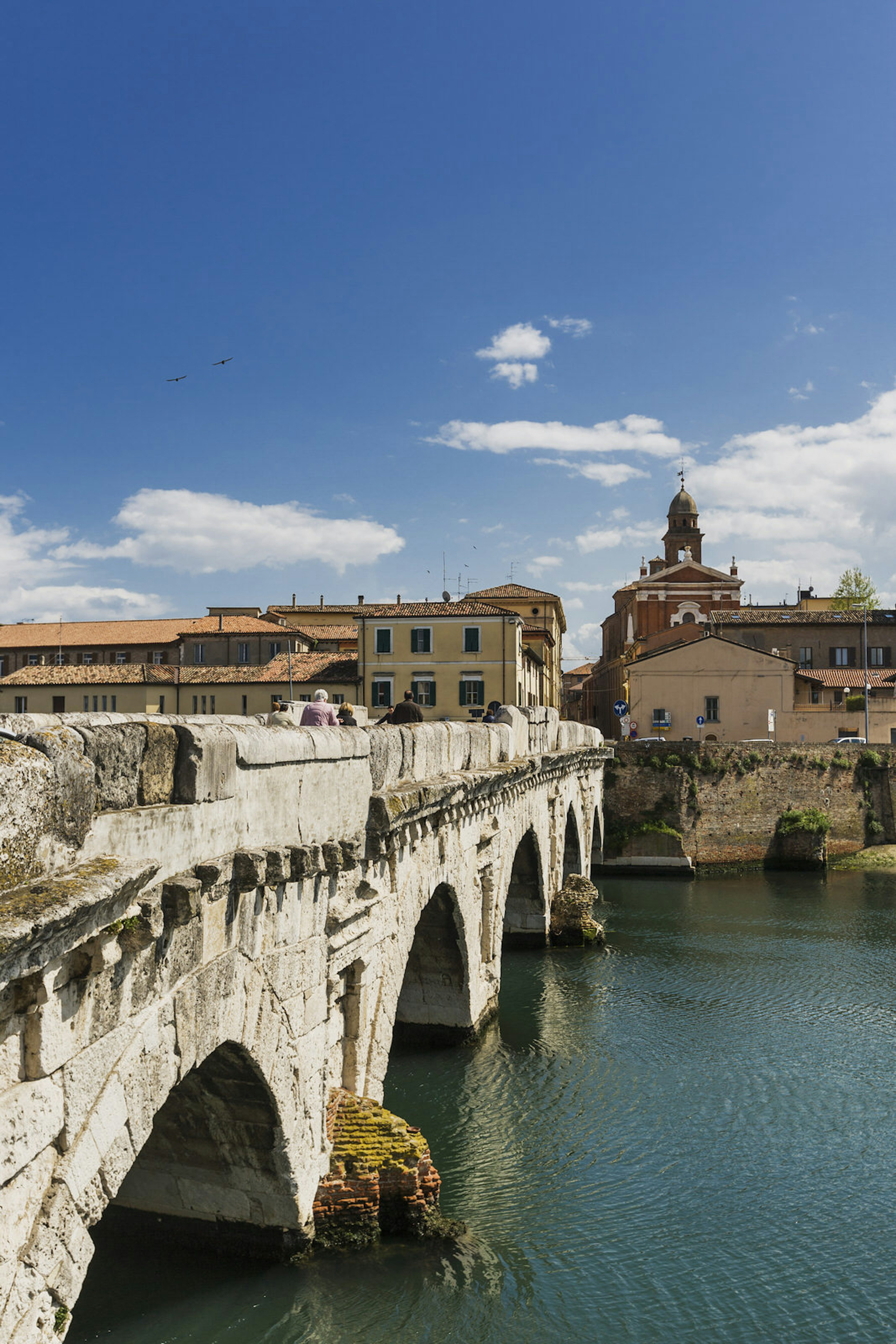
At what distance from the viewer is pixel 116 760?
14.7ft

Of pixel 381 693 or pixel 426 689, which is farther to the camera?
pixel 381 693

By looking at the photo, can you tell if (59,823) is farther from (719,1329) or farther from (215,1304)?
(719,1329)

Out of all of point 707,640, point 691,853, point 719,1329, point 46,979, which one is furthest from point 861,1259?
point 707,640

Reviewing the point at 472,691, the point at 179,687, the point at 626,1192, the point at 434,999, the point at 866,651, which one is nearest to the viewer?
the point at 626,1192

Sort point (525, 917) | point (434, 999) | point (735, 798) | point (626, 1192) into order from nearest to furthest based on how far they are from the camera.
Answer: point (626, 1192) → point (434, 999) → point (525, 917) → point (735, 798)

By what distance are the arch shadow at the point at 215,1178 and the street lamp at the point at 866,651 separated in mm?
34556

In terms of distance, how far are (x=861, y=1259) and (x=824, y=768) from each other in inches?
1136

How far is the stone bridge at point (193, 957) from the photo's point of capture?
3.91 meters

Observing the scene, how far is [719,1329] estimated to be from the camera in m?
8.48

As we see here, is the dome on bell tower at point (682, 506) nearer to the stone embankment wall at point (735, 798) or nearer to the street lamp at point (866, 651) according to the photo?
the street lamp at point (866, 651)

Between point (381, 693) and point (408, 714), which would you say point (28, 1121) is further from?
point (381, 693)

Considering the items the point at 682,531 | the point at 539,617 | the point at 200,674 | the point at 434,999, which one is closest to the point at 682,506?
the point at 682,531

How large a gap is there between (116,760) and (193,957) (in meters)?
1.51

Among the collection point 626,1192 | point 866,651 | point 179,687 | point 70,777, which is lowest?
point 626,1192
